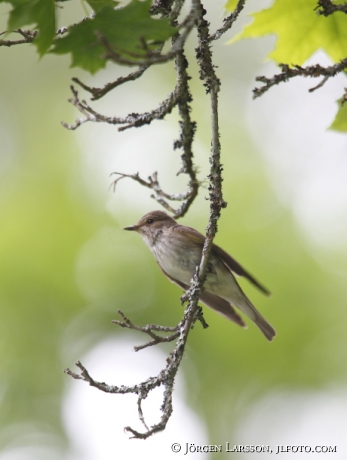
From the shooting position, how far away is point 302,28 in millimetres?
2668

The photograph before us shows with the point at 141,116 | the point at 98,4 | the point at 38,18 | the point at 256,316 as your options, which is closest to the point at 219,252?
the point at 256,316

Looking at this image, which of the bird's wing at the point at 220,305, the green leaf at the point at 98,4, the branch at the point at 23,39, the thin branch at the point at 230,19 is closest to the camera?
the green leaf at the point at 98,4

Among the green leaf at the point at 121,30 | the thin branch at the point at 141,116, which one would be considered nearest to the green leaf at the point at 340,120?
the thin branch at the point at 141,116

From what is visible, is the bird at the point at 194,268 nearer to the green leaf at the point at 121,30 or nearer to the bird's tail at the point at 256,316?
the bird's tail at the point at 256,316

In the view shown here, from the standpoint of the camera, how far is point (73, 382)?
8055 mm

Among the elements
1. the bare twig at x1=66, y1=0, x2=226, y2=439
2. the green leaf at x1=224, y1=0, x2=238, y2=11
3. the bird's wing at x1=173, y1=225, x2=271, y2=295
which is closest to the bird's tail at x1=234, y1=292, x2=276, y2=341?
the bird's wing at x1=173, y1=225, x2=271, y2=295

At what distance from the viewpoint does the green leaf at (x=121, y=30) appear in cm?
192

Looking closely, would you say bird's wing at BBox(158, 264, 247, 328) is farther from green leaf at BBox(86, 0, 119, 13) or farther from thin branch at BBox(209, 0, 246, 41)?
green leaf at BBox(86, 0, 119, 13)

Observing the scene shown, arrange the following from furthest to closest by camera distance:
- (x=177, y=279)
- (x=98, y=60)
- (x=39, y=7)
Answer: (x=177, y=279) < (x=98, y=60) < (x=39, y=7)

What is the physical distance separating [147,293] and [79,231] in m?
1.21

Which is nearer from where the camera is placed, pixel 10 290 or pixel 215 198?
pixel 215 198

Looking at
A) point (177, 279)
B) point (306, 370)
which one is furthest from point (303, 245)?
point (177, 279)

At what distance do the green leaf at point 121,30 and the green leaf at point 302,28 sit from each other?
0.80 meters

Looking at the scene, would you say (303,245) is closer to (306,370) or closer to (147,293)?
(306,370)
